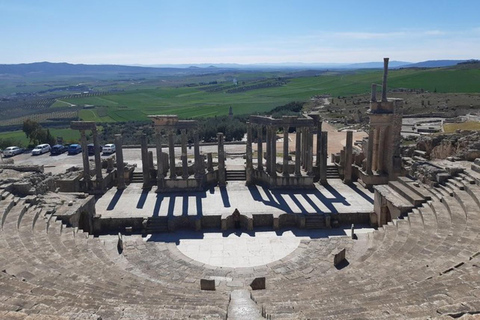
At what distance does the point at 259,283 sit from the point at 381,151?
18752mm

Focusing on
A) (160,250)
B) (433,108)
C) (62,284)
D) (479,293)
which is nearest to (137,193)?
(160,250)

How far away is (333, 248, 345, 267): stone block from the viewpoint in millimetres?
18672

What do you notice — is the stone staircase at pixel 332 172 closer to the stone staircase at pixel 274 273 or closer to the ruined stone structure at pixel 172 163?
the stone staircase at pixel 274 273

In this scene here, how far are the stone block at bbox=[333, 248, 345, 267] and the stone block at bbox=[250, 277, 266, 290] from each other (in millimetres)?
4509

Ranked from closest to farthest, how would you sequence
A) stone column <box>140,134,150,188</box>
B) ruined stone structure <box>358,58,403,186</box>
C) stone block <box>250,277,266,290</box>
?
1. stone block <box>250,277,266,290</box>
2. ruined stone structure <box>358,58,403,186</box>
3. stone column <box>140,134,150,188</box>

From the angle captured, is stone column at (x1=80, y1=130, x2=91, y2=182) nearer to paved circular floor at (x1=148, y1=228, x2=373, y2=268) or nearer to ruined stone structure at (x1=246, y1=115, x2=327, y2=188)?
paved circular floor at (x1=148, y1=228, x2=373, y2=268)

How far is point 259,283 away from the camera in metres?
15.8

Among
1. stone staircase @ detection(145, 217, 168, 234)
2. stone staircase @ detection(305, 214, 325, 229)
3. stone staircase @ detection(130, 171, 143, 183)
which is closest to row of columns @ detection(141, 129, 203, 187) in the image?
stone staircase @ detection(130, 171, 143, 183)

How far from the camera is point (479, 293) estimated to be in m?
11.4

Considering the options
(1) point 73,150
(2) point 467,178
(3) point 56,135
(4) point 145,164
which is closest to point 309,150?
(2) point 467,178

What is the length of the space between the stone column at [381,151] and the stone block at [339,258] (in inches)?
527

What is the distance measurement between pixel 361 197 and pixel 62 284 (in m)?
20.7

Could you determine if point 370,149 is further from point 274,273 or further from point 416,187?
point 274,273

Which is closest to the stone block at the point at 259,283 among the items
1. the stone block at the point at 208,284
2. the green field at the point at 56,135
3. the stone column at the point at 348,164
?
the stone block at the point at 208,284
